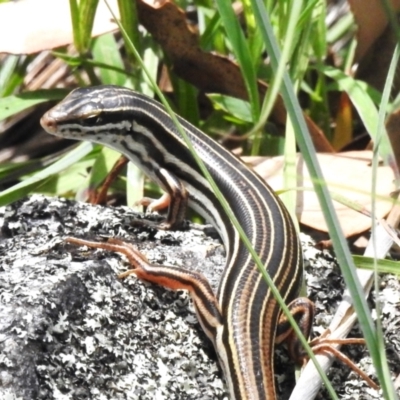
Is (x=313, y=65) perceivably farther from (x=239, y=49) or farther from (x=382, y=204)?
(x=382, y=204)

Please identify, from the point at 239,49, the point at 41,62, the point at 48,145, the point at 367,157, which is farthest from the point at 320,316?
the point at 41,62

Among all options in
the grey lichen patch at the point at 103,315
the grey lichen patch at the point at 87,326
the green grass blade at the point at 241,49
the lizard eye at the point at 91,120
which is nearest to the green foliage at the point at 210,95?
the green grass blade at the point at 241,49

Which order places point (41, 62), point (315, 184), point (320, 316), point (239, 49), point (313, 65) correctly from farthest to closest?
1. point (41, 62)
2. point (313, 65)
3. point (239, 49)
4. point (320, 316)
5. point (315, 184)

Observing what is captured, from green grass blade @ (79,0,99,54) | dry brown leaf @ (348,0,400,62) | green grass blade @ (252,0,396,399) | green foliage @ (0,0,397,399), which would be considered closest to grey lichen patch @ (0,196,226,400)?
green foliage @ (0,0,397,399)

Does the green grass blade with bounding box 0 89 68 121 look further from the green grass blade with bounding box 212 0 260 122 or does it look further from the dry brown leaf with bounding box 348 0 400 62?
the dry brown leaf with bounding box 348 0 400 62

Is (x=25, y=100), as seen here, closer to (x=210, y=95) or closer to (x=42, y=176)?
(x=42, y=176)

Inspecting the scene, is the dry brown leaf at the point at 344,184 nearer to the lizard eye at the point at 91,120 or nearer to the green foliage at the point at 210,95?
the green foliage at the point at 210,95

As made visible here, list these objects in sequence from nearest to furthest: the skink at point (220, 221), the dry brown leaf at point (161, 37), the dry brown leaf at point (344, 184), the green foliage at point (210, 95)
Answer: the skink at point (220, 221)
the dry brown leaf at point (344, 184)
the green foliage at point (210, 95)
the dry brown leaf at point (161, 37)
